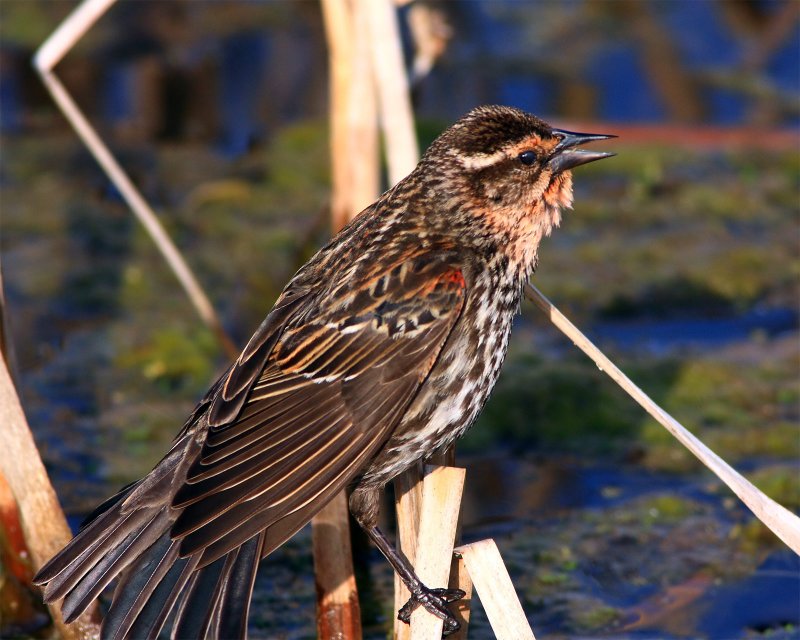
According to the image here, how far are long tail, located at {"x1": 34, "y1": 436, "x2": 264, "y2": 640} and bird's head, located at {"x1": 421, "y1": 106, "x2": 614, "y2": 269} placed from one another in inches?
43.3

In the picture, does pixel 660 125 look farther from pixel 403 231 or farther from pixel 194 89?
pixel 403 231

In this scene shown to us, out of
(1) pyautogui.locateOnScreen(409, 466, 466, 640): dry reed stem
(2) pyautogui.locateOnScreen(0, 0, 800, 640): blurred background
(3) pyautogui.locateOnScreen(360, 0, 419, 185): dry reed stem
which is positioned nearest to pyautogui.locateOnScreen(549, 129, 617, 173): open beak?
(3) pyautogui.locateOnScreen(360, 0, 419, 185): dry reed stem

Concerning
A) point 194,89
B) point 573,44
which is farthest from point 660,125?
point 194,89

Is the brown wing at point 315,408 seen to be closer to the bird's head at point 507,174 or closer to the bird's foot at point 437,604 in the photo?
the bird's head at point 507,174

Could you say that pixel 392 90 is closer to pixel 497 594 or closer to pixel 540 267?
pixel 497 594

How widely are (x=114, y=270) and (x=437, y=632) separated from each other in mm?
3577

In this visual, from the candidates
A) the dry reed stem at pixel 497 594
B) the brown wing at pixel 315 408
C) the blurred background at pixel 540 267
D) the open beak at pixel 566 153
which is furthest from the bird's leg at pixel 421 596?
the open beak at pixel 566 153

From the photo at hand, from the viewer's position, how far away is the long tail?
325 cm

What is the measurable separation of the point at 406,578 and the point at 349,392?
510 millimetres

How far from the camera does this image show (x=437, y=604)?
339 centimetres

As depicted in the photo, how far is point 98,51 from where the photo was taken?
8.63 meters

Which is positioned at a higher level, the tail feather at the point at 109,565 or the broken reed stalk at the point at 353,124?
the broken reed stalk at the point at 353,124

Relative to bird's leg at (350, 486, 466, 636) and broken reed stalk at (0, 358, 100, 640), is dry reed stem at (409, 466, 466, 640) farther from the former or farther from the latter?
broken reed stalk at (0, 358, 100, 640)

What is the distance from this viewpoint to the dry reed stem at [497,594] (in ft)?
10.7
